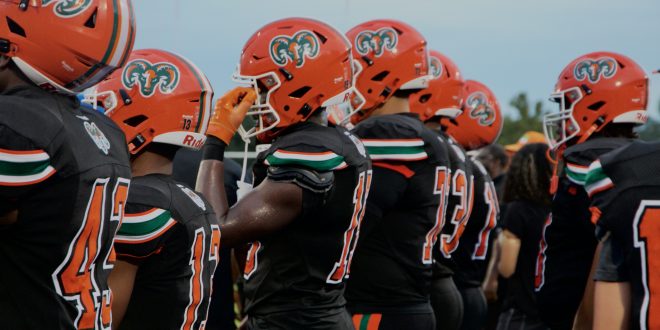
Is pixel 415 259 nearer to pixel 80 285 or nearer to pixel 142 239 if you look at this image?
pixel 142 239

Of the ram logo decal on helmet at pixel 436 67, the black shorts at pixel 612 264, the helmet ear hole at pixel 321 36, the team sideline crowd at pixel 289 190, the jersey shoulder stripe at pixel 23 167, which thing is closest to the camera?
the jersey shoulder stripe at pixel 23 167

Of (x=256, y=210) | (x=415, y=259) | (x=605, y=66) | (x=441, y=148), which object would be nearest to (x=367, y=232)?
(x=415, y=259)

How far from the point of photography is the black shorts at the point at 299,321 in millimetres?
3998

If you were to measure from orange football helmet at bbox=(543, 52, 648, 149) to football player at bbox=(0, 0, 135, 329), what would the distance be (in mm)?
3272

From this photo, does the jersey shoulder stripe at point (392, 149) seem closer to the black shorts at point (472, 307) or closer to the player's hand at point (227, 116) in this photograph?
the player's hand at point (227, 116)

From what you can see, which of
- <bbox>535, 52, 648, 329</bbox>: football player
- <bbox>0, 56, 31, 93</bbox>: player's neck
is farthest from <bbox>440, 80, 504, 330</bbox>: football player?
<bbox>0, 56, 31, 93</bbox>: player's neck

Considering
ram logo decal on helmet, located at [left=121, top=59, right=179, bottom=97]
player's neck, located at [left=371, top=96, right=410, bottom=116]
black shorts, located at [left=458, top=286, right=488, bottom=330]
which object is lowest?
black shorts, located at [left=458, top=286, right=488, bottom=330]

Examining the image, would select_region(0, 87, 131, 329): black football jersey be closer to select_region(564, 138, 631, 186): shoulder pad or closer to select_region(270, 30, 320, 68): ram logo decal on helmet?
select_region(270, 30, 320, 68): ram logo decal on helmet

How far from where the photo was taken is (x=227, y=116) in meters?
4.26

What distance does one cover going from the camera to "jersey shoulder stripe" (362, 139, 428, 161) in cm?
484

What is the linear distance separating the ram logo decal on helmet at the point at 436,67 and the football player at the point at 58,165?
4174 mm

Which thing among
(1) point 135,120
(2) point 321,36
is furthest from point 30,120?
(2) point 321,36

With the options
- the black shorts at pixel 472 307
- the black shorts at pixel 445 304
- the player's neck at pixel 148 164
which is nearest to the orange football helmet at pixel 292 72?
the player's neck at pixel 148 164

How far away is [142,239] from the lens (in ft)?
10.4
